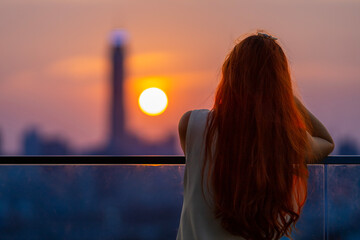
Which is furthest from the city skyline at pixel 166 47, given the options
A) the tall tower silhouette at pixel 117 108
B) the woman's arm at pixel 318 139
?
the woman's arm at pixel 318 139

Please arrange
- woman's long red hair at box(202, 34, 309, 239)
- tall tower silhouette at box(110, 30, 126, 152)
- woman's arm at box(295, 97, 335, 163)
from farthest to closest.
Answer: tall tower silhouette at box(110, 30, 126, 152), woman's arm at box(295, 97, 335, 163), woman's long red hair at box(202, 34, 309, 239)

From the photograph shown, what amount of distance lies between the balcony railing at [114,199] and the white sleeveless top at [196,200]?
878 millimetres

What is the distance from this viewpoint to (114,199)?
1882 mm

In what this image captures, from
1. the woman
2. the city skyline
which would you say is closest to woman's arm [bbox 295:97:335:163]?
the woman

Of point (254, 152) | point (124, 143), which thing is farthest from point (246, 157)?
point (124, 143)

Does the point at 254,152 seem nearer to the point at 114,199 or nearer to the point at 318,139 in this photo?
the point at 318,139

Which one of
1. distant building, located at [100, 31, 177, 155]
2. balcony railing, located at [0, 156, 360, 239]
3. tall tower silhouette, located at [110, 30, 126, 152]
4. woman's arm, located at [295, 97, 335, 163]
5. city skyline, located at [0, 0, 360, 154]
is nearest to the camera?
woman's arm, located at [295, 97, 335, 163]

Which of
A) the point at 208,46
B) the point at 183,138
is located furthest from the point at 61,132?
the point at 183,138

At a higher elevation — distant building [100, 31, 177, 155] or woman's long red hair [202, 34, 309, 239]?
woman's long red hair [202, 34, 309, 239]

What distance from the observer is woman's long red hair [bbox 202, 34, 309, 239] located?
94 centimetres

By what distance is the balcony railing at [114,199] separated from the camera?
186 cm

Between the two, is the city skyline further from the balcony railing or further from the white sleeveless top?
the white sleeveless top

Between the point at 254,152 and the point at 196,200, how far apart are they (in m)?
0.18

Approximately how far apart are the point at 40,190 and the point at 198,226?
116 cm
